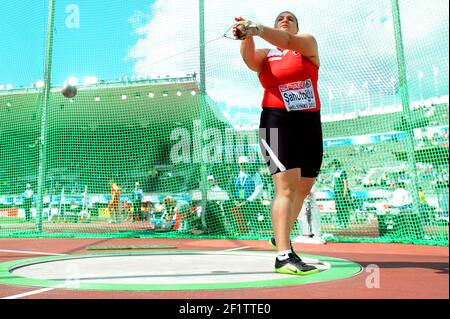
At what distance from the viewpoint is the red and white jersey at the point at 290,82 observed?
3.10 m

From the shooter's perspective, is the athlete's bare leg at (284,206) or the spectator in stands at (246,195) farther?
the spectator in stands at (246,195)

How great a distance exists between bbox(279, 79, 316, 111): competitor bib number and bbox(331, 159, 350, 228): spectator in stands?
5.29m

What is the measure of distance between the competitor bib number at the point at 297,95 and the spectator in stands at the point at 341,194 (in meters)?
5.29

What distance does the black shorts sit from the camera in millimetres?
3021

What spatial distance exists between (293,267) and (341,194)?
5.64 m

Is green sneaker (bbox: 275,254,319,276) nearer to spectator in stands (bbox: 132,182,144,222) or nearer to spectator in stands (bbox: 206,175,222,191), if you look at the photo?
spectator in stands (bbox: 206,175,222,191)

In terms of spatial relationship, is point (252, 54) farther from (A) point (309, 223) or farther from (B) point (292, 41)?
(A) point (309, 223)

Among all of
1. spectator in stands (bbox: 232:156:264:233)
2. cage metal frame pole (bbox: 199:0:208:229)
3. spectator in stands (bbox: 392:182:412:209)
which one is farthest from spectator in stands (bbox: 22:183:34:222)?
spectator in stands (bbox: 392:182:412:209)

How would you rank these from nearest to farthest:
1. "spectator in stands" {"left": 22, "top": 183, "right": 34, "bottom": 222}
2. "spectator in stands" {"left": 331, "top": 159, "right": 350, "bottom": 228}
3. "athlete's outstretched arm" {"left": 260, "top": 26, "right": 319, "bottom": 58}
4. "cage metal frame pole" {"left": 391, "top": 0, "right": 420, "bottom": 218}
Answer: "athlete's outstretched arm" {"left": 260, "top": 26, "right": 319, "bottom": 58}
"cage metal frame pole" {"left": 391, "top": 0, "right": 420, "bottom": 218}
"spectator in stands" {"left": 331, "top": 159, "right": 350, "bottom": 228}
"spectator in stands" {"left": 22, "top": 183, "right": 34, "bottom": 222}

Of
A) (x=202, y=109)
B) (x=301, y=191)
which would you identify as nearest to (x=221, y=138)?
(x=202, y=109)

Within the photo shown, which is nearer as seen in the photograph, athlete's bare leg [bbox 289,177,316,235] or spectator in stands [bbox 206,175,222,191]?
athlete's bare leg [bbox 289,177,316,235]

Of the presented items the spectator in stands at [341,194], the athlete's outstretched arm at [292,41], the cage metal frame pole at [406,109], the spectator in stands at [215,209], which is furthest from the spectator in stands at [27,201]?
the athlete's outstretched arm at [292,41]

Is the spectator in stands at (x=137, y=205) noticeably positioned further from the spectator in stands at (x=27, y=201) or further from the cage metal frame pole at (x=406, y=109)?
the cage metal frame pole at (x=406, y=109)
